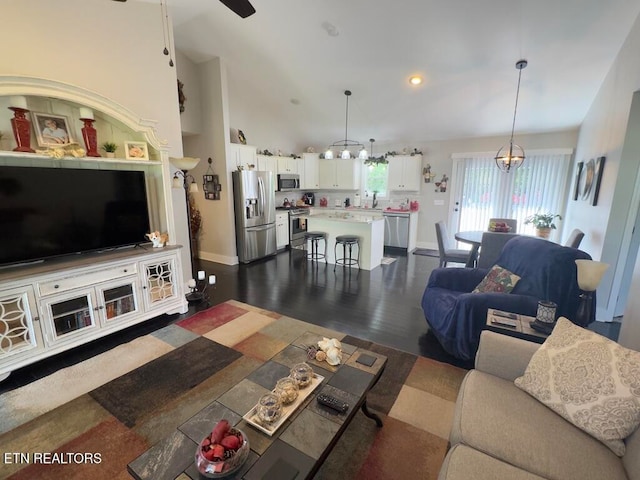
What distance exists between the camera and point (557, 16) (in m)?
3.00

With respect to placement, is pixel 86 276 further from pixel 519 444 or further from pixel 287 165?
pixel 287 165

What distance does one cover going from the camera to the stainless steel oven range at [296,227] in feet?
23.1

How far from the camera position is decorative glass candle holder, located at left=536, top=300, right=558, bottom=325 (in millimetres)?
2053

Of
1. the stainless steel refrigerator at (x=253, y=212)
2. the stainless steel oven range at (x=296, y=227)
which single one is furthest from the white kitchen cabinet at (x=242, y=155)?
the stainless steel oven range at (x=296, y=227)

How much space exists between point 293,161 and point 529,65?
15.8 feet

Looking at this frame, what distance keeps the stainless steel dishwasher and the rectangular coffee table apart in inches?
202

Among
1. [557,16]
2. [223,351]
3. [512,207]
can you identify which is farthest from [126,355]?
[512,207]

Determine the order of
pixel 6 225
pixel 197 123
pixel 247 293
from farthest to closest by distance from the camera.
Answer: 1. pixel 197 123
2. pixel 247 293
3. pixel 6 225

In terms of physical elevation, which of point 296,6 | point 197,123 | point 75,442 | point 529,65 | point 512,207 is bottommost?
point 75,442

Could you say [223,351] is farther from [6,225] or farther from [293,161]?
[293,161]

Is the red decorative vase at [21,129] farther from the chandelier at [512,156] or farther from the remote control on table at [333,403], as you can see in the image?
the chandelier at [512,156]

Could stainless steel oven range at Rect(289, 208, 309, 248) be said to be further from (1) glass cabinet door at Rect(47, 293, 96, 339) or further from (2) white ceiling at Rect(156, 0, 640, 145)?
(1) glass cabinet door at Rect(47, 293, 96, 339)

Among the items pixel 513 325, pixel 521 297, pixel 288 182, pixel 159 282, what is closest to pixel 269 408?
pixel 513 325

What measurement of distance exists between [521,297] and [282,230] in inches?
200
